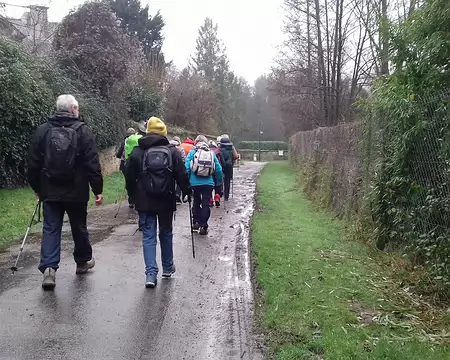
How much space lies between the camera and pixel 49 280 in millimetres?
5977

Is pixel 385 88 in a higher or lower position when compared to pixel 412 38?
lower

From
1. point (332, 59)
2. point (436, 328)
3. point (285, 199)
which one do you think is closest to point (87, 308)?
point (436, 328)

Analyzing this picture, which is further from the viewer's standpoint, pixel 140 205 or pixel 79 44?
pixel 79 44

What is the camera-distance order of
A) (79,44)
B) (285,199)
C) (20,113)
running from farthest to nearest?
(79,44)
(285,199)
(20,113)

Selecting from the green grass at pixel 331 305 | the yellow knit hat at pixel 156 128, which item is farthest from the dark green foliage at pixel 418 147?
the yellow knit hat at pixel 156 128

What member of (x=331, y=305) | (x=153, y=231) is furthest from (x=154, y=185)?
(x=331, y=305)

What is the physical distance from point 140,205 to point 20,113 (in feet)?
26.3

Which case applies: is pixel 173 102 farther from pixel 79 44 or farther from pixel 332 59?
pixel 79 44

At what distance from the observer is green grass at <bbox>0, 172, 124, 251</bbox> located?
9133 millimetres

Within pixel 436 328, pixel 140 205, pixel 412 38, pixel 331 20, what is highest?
pixel 331 20

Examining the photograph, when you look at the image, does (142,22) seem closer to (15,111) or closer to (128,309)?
(15,111)

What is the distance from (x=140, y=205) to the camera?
21.2 ft

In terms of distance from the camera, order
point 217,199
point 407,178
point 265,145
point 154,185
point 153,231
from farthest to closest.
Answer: point 265,145 < point 217,199 < point 407,178 < point 153,231 < point 154,185

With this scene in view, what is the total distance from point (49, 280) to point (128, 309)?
1.13m
